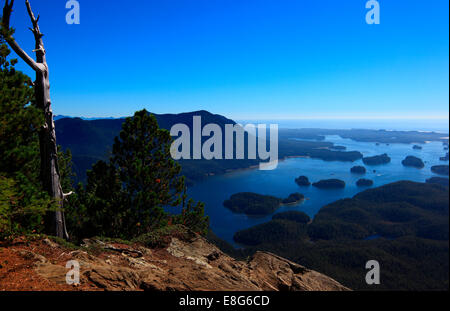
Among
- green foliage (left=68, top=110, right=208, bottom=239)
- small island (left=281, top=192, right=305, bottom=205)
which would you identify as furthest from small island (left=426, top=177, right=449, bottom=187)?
green foliage (left=68, top=110, right=208, bottom=239)

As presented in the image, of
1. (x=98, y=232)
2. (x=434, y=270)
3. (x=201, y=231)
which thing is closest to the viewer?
(x=98, y=232)

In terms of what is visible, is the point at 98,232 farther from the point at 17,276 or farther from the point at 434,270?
the point at 434,270

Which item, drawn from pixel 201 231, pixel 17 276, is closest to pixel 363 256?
pixel 201 231

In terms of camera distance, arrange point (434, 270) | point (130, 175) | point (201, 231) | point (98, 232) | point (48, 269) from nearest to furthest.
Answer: point (48, 269), point (98, 232), point (130, 175), point (201, 231), point (434, 270)

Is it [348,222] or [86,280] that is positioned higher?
[86,280]

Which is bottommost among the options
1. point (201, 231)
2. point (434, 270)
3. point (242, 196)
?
point (434, 270)
